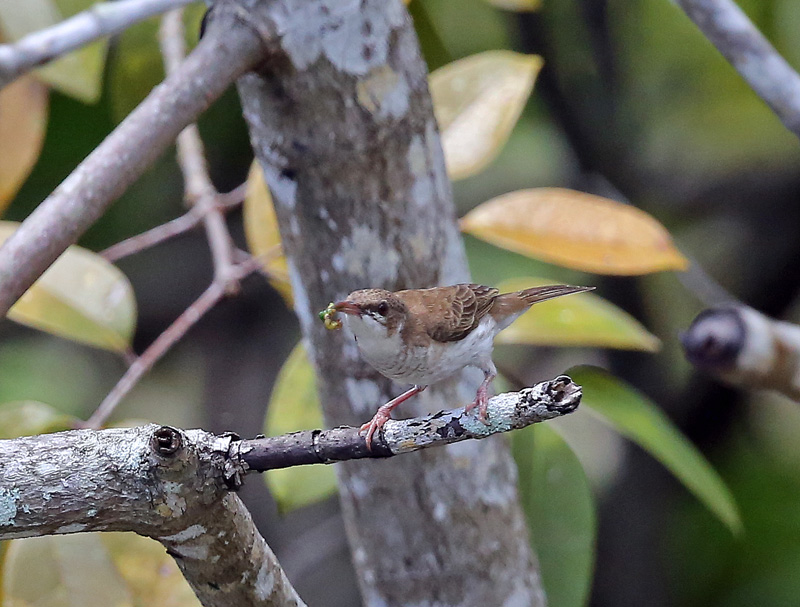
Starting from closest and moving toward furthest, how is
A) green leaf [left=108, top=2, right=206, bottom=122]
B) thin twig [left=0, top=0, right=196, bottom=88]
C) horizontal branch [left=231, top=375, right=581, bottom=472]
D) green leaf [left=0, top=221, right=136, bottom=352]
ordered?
horizontal branch [left=231, top=375, right=581, bottom=472] → thin twig [left=0, top=0, right=196, bottom=88] → green leaf [left=0, top=221, right=136, bottom=352] → green leaf [left=108, top=2, right=206, bottom=122]

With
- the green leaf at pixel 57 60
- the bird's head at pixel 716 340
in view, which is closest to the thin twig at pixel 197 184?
the green leaf at pixel 57 60

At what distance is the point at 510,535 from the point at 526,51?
4.33 ft

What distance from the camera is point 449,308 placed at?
35.8 inches

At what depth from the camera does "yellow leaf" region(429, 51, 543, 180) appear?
133cm

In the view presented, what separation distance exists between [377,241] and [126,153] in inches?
12.9

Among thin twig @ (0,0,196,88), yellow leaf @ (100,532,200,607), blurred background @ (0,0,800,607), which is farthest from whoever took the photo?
blurred background @ (0,0,800,607)

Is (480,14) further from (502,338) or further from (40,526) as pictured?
(40,526)

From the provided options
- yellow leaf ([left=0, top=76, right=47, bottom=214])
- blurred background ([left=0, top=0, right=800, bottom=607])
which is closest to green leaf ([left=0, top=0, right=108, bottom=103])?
yellow leaf ([left=0, top=76, right=47, bottom=214])

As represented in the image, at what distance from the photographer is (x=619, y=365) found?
6.59ft

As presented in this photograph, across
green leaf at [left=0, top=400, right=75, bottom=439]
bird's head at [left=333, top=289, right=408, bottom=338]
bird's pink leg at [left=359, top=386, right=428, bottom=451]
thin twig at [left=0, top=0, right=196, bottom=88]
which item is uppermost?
thin twig at [left=0, top=0, right=196, bottom=88]

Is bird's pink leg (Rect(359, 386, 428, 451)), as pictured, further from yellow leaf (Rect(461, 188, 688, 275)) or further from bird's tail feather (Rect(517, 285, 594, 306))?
yellow leaf (Rect(461, 188, 688, 275))

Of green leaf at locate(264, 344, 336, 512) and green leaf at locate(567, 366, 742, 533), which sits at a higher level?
green leaf at locate(264, 344, 336, 512)

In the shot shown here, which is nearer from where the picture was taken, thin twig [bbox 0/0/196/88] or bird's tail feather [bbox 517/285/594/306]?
thin twig [bbox 0/0/196/88]

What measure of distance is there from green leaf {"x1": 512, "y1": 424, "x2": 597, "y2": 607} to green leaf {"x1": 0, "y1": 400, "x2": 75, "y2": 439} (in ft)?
2.34
